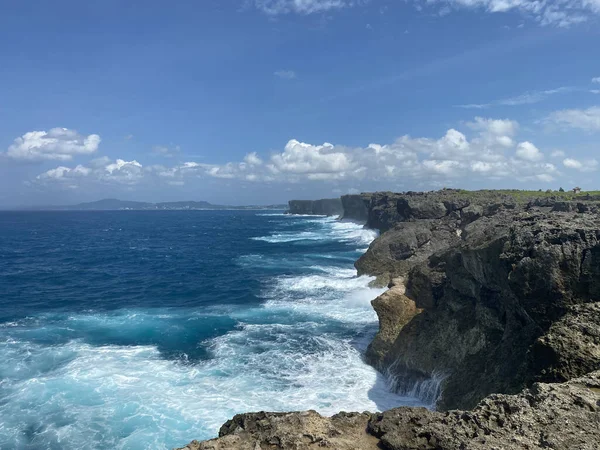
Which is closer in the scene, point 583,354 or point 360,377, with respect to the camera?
point 583,354

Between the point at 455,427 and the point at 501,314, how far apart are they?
12.9 meters

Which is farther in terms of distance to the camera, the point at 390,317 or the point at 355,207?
the point at 355,207

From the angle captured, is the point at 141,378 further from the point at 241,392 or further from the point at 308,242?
the point at 308,242

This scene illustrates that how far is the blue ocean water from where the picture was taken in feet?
71.2

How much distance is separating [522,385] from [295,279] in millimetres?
40645

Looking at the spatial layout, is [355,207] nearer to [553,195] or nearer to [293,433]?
[553,195]

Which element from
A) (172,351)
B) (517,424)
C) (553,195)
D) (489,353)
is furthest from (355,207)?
(517,424)

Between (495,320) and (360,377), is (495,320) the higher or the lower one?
the higher one

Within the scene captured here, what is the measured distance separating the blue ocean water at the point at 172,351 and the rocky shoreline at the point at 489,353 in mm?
3621

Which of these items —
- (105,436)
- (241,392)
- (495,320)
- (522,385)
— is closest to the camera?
(522,385)

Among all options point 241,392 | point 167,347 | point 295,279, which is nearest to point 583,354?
point 241,392

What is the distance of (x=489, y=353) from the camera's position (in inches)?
809

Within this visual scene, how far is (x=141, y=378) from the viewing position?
26.4 metres

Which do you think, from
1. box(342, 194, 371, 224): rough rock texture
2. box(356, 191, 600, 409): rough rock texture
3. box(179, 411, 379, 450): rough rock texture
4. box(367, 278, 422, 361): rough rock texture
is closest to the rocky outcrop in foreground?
box(179, 411, 379, 450): rough rock texture
